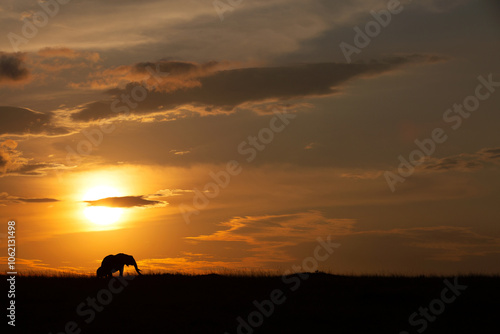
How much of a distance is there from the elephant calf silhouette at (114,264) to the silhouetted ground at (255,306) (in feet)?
5.92

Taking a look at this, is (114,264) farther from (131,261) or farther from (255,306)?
(255,306)

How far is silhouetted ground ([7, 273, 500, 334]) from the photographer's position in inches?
775

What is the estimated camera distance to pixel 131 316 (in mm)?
20891

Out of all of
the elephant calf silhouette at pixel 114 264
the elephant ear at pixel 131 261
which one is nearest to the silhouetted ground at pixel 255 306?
the elephant calf silhouette at pixel 114 264

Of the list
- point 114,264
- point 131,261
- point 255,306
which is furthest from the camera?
point 131,261

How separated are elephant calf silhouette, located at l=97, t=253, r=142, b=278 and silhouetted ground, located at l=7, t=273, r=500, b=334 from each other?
1805 mm

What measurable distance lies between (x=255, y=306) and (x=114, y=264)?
1164 centimetres

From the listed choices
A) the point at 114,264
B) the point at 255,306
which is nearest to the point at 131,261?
the point at 114,264

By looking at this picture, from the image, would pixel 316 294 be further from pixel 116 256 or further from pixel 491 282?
pixel 116 256

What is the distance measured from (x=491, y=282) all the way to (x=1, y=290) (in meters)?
22.6

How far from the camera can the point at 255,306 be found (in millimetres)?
22203

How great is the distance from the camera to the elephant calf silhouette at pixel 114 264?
99.9ft

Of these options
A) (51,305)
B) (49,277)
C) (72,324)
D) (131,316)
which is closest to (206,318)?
(131,316)

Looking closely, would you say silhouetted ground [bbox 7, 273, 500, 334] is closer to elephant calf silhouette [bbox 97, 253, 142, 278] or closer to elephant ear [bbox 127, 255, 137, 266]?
elephant calf silhouette [bbox 97, 253, 142, 278]
